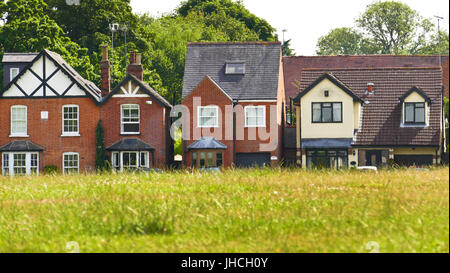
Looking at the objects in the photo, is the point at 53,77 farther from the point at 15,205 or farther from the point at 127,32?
the point at 15,205

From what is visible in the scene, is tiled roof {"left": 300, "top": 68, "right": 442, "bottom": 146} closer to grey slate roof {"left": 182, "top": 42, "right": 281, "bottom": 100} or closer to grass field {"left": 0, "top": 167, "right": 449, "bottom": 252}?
grey slate roof {"left": 182, "top": 42, "right": 281, "bottom": 100}

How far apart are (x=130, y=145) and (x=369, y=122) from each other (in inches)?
655

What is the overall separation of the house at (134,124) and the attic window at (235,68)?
5532mm

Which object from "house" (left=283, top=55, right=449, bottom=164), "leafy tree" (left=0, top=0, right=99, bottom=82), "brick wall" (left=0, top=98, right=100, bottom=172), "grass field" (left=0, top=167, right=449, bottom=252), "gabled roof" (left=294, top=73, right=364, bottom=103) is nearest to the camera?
"grass field" (left=0, top=167, right=449, bottom=252)

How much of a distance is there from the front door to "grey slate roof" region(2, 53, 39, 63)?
85.8 ft

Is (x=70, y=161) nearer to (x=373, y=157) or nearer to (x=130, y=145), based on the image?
(x=130, y=145)

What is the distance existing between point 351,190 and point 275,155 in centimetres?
3924

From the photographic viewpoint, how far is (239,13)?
92.5 meters

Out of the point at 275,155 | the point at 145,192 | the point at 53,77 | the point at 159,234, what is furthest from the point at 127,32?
the point at 159,234

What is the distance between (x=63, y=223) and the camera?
547 inches

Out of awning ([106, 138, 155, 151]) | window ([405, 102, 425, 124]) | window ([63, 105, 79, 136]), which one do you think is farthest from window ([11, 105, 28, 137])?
window ([405, 102, 425, 124])

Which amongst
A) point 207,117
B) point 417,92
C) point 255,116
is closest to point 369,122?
point 417,92

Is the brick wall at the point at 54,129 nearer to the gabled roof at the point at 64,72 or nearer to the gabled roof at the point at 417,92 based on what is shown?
the gabled roof at the point at 64,72

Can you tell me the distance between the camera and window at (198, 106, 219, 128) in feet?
186
